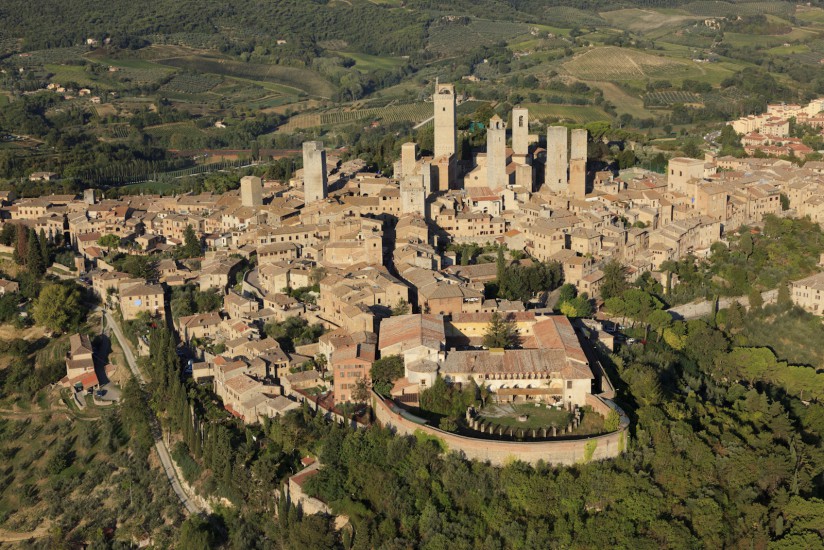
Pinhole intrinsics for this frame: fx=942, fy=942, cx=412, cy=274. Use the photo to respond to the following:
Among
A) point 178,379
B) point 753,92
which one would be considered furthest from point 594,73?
point 178,379

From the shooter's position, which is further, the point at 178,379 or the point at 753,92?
the point at 753,92

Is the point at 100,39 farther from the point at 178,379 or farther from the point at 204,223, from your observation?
the point at 178,379

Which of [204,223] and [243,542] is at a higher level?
[204,223]

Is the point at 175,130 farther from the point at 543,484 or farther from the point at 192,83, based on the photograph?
the point at 543,484

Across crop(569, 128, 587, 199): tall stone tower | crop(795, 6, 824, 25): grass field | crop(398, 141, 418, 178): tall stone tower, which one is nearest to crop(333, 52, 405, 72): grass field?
crop(795, 6, 824, 25): grass field

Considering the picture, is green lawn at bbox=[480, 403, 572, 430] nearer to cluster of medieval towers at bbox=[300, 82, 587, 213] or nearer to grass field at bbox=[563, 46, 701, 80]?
cluster of medieval towers at bbox=[300, 82, 587, 213]

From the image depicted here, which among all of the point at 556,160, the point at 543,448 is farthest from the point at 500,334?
the point at 556,160

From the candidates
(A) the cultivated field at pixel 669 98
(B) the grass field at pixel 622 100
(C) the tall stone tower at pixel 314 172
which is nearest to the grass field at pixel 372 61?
(B) the grass field at pixel 622 100
